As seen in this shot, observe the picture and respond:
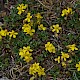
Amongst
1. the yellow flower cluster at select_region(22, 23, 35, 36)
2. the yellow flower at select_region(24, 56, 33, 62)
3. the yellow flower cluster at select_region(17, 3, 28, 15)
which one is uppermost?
the yellow flower cluster at select_region(17, 3, 28, 15)

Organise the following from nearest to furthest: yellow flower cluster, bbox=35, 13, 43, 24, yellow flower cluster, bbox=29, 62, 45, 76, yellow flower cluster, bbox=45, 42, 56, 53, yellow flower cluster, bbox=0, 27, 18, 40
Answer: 1. yellow flower cluster, bbox=29, 62, 45, 76
2. yellow flower cluster, bbox=45, 42, 56, 53
3. yellow flower cluster, bbox=0, 27, 18, 40
4. yellow flower cluster, bbox=35, 13, 43, 24

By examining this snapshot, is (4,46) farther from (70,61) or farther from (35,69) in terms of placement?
(70,61)

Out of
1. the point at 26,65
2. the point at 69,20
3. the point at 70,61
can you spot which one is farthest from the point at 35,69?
the point at 69,20

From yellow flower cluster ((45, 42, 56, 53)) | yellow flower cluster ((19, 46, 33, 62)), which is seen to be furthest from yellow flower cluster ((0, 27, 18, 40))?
yellow flower cluster ((45, 42, 56, 53))

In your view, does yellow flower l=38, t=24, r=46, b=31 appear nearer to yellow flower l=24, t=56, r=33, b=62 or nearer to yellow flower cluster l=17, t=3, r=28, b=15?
yellow flower cluster l=17, t=3, r=28, b=15

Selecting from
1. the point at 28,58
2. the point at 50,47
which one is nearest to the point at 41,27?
the point at 50,47

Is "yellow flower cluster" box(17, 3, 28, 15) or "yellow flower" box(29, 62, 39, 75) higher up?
"yellow flower cluster" box(17, 3, 28, 15)

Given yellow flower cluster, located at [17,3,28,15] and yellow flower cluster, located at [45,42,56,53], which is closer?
yellow flower cluster, located at [45,42,56,53]

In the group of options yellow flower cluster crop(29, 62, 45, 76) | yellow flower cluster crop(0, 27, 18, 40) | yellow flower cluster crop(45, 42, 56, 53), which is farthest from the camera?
yellow flower cluster crop(0, 27, 18, 40)

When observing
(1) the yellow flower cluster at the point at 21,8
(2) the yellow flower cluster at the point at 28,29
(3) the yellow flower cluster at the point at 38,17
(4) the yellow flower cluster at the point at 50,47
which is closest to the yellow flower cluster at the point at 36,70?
(4) the yellow flower cluster at the point at 50,47

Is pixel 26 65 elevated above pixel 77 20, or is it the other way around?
pixel 77 20

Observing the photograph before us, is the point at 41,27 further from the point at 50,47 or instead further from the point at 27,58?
the point at 27,58
